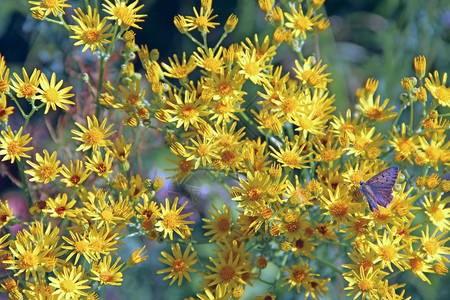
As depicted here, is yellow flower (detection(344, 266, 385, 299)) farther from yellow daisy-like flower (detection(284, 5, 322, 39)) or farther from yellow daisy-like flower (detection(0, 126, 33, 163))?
yellow daisy-like flower (detection(0, 126, 33, 163))

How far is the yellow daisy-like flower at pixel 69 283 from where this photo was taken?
1635 millimetres

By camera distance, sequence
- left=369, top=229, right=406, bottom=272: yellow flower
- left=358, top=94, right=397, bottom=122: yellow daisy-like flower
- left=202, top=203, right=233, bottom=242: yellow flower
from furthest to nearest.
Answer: left=358, top=94, right=397, bottom=122: yellow daisy-like flower → left=202, top=203, right=233, bottom=242: yellow flower → left=369, top=229, right=406, bottom=272: yellow flower

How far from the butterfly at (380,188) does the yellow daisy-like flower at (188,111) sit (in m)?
0.61

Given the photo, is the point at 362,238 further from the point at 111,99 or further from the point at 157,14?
the point at 157,14

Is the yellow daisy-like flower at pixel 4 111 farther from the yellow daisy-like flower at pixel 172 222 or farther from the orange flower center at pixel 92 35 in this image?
the yellow daisy-like flower at pixel 172 222

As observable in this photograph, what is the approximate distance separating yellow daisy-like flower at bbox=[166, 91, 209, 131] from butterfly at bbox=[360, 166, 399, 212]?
608 mm

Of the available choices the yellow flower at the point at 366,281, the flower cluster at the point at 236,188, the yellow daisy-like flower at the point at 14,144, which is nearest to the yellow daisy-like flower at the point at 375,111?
the flower cluster at the point at 236,188

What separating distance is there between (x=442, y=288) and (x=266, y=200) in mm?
1353

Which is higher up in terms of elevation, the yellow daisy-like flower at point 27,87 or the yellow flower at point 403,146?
the yellow flower at point 403,146

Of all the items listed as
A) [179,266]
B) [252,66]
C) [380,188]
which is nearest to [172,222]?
[179,266]

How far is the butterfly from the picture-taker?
4.99ft

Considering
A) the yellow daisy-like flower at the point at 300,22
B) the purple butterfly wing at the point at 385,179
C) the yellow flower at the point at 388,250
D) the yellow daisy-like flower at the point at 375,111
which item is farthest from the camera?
the yellow daisy-like flower at the point at 300,22

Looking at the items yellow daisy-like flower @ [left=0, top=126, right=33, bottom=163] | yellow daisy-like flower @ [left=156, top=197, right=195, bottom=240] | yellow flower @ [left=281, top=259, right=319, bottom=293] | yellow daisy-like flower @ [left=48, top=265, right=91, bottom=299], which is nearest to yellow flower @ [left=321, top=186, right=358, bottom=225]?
yellow flower @ [left=281, top=259, right=319, bottom=293]

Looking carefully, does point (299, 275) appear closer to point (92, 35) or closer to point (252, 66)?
point (252, 66)
